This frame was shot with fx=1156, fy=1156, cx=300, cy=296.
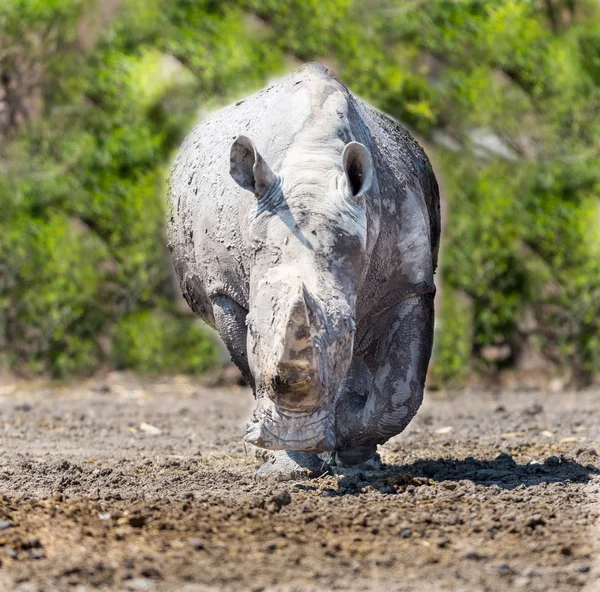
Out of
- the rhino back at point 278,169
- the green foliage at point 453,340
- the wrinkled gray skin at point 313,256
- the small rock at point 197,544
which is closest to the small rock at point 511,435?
the wrinkled gray skin at point 313,256

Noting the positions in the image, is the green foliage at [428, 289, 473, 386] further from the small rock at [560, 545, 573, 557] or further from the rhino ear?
the small rock at [560, 545, 573, 557]

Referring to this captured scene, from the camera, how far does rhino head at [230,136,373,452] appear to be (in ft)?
15.9

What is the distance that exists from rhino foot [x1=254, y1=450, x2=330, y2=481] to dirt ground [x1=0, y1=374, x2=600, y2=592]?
135mm

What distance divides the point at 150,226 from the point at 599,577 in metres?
8.67

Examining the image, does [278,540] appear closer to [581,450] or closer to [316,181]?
[316,181]

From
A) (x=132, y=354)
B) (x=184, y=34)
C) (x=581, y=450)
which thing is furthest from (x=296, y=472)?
(x=184, y=34)

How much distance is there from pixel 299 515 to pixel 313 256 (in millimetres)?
1156

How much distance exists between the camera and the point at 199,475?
6.52 meters

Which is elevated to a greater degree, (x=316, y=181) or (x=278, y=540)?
(x=316, y=181)

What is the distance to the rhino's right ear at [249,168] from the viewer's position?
5.36 metres

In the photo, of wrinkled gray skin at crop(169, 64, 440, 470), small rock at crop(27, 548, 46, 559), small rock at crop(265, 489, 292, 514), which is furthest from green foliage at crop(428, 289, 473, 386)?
small rock at crop(27, 548, 46, 559)

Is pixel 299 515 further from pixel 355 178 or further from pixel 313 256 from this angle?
pixel 355 178

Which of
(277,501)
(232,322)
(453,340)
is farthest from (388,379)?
(453,340)

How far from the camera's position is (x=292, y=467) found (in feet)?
21.2
